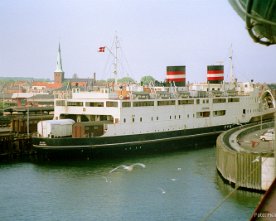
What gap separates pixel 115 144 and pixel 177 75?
11.9 m

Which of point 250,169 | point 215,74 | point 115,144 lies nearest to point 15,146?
point 115,144

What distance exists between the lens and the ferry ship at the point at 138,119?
80.9ft

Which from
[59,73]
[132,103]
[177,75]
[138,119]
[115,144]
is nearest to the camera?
[115,144]

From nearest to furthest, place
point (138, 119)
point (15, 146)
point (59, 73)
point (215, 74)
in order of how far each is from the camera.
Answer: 1. point (15, 146)
2. point (138, 119)
3. point (215, 74)
4. point (59, 73)

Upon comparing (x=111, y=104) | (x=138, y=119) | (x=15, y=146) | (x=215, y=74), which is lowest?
(x=15, y=146)

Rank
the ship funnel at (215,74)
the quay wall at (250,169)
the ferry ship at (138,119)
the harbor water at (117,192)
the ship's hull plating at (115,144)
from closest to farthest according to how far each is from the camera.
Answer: the harbor water at (117,192)
the quay wall at (250,169)
the ship's hull plating at (115,144)
the ferry ship at (138,119)
the ship funnel at (215,74)

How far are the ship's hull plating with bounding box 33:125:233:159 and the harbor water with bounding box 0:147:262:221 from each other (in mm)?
707

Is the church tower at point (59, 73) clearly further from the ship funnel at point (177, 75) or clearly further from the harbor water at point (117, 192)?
the harbor water at point (117, 192)

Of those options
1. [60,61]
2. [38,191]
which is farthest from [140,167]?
[60,61]

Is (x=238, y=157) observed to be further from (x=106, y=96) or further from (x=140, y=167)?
(x=106, y=96)

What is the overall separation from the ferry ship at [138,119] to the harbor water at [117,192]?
1.40 meters

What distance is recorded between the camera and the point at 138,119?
2745 centimetres

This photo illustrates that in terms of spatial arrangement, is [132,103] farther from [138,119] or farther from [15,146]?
[15,146]

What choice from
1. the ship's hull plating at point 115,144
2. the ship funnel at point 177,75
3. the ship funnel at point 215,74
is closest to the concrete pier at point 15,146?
the ship's hull plating at point 115,144
